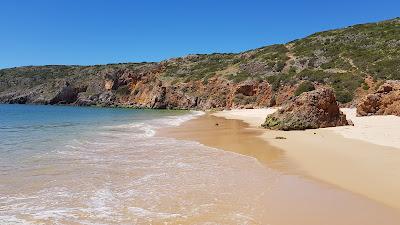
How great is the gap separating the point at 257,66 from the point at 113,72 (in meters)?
41.1

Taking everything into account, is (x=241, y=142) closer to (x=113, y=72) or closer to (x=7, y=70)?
(x=113, y=72)

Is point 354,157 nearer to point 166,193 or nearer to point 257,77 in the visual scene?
point 166,193

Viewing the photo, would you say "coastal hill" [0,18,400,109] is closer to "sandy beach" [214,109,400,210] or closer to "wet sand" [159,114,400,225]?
"sandy beach" [214,109,400,210]

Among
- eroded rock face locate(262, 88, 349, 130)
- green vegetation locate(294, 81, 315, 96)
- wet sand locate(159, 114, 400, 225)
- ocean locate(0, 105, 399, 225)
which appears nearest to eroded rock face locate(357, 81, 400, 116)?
eroded rock face locate(262, 88, 349, 130)

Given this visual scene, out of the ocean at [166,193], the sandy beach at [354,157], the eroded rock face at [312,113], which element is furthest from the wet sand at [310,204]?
the eroded rock face at [312,113]

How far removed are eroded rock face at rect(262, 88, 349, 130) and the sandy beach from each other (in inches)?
69.1

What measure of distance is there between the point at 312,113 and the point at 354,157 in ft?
32.1

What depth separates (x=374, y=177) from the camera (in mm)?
8883

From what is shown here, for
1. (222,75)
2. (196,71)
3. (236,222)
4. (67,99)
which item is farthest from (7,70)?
(236,222)

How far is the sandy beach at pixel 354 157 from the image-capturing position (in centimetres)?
820

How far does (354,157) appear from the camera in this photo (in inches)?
459

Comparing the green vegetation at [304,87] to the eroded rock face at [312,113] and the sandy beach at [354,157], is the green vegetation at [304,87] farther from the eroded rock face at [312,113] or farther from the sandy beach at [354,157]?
the sandy beach at [354,157]

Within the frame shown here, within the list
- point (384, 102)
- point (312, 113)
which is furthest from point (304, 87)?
point (312, 113)

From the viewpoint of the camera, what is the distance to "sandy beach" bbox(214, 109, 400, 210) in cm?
820
